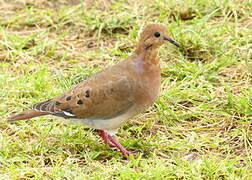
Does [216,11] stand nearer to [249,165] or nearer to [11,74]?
[11,74]

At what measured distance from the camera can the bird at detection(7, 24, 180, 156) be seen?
4.27m

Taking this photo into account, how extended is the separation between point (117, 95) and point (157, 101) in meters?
0.74

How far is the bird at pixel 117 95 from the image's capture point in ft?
14.0

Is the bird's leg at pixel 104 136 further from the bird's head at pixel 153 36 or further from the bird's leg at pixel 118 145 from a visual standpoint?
the bird's head at pixel 153 36

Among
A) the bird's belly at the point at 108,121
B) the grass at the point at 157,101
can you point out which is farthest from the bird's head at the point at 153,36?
the grass at the point at 157,101

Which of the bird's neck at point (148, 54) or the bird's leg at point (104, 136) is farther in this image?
the bird's leg at point (104, 136)

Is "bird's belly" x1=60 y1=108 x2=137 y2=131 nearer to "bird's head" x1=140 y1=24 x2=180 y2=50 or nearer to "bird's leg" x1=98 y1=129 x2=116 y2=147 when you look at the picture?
"bird's leg" x1=98 y1=129 x2=116 y2=147

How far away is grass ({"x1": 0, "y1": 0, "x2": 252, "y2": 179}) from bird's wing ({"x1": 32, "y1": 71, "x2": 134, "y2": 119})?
0.90 feet

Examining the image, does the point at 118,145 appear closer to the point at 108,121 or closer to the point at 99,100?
the point at 108,121

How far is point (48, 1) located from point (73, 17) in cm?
57

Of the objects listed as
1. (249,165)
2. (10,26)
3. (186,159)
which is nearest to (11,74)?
(10,26)

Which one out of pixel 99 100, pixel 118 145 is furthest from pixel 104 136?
pixel 99 100

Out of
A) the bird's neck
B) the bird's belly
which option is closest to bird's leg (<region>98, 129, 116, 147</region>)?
the bird's belly

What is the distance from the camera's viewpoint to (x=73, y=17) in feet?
21.7
